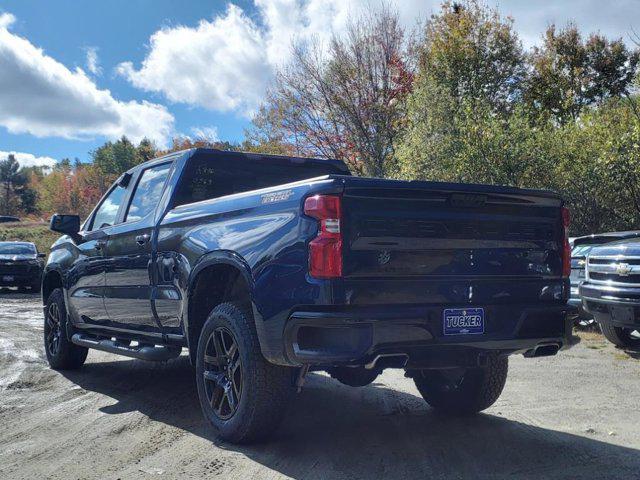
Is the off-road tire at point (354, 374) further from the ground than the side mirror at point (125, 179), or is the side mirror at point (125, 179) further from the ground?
the side mirror at point (125, 179)

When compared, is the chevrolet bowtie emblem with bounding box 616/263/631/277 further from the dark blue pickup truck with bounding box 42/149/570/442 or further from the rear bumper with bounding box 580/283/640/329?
the dark blue pickup truck with bounding box 42/149/570/442

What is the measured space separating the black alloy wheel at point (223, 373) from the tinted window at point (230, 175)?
4.93ft

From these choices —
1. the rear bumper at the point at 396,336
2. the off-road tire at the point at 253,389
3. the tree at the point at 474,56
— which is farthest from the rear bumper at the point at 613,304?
the tree at the point at 474,56

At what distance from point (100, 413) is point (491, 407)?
3.23 meters

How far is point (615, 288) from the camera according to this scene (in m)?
7.62

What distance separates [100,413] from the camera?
5457 millimetres

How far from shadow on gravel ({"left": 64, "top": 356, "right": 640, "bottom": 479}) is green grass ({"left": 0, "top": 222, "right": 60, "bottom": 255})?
44.7m

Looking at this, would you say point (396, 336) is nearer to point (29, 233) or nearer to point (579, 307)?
point (579, 307)

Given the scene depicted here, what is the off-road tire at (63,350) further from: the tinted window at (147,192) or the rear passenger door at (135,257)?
the tinted window at (147,192)

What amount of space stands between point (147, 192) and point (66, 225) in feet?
4.74

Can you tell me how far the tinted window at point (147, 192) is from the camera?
6.00 meters

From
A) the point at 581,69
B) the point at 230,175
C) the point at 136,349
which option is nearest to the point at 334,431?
the point at 136,349

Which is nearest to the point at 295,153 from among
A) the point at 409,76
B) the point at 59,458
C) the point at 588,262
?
the point at 409,76

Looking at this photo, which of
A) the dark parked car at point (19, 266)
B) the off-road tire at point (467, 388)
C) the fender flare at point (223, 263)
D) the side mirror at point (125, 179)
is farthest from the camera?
the dark parked car at point (19, 266)
